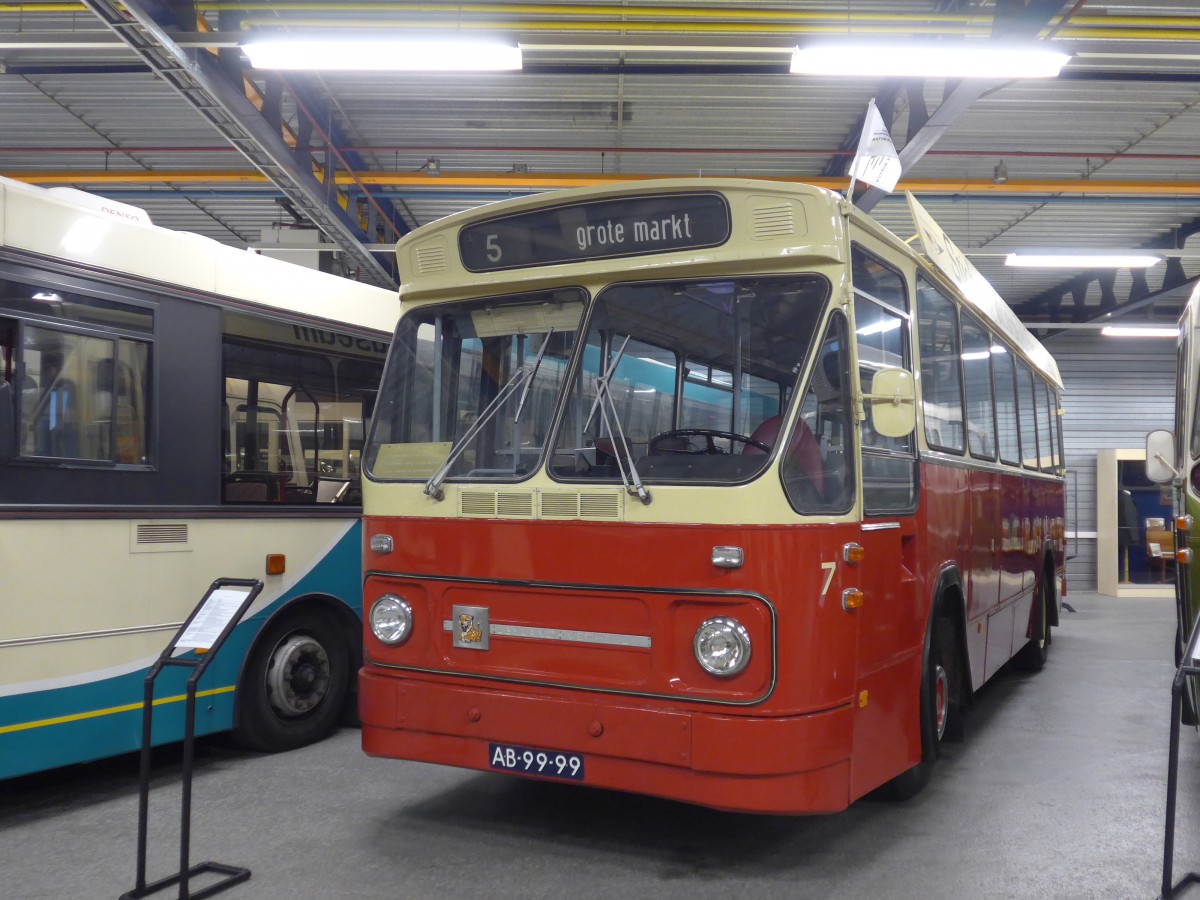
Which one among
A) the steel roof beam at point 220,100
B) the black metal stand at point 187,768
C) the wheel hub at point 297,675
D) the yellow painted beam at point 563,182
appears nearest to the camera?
the black metal stand at point 187,768

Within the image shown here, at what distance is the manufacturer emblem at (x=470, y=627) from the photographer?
4.73 meters

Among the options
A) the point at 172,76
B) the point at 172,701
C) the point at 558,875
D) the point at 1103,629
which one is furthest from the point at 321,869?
the point at 1103,629

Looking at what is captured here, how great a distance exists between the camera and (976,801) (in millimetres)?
5703

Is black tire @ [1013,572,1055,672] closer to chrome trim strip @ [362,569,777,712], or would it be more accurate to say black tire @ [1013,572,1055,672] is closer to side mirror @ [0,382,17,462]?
chrome trim strip @ [362,569,777,712]

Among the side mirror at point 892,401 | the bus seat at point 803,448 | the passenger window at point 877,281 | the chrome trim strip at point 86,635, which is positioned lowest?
the chrome trim strip at point 86,635

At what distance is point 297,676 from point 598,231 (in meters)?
3.59

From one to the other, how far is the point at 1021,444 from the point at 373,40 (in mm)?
5705

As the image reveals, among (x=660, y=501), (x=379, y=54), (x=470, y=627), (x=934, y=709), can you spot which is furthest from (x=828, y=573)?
(x=379, y=54)

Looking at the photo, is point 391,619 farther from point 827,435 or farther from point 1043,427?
point 1043,427

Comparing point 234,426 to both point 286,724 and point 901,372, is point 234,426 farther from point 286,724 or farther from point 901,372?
point 901,372

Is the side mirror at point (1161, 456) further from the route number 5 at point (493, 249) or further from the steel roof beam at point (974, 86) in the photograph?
the route number 5 at point (493, 249)

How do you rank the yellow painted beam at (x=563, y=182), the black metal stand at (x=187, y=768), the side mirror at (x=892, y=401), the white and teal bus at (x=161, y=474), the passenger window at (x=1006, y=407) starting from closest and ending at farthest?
the black metal stand at (x=187, y=768) < the side mirror at (x=892, y=401) < the white and teal bus at (x=161, y=474) < the passenger window at (x=1006, y=407) < the yellow painted beam at (x=563, y=182)

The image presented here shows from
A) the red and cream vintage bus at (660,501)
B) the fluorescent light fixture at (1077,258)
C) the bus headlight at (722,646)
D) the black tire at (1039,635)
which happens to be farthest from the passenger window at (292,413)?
the fluorescent light fixture at (1077,258)

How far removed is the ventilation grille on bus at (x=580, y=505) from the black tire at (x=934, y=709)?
1.98 m
